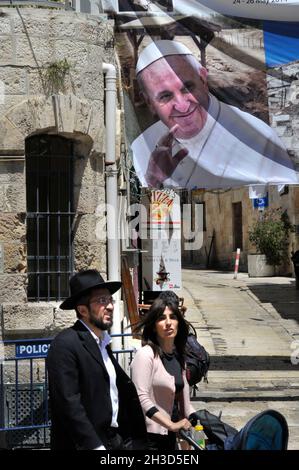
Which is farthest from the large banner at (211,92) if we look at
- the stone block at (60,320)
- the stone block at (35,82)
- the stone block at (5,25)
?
the stone block at (60,320)

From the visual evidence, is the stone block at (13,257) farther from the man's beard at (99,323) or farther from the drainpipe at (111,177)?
the man's beard at (99,323)

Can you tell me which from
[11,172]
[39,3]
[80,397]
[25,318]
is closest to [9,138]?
[11,172]

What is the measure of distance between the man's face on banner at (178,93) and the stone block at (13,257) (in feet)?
7.91

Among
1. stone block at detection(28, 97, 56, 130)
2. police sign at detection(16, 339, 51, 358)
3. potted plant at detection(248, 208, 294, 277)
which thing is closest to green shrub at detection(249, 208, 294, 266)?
potted plant at detection(248, 208, 294, 277)

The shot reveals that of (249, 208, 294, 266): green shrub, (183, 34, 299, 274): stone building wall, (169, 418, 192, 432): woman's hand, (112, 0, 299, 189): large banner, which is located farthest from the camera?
(249, 208, 294, 266): green shrub

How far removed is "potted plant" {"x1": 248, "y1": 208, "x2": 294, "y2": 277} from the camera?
26703 mm

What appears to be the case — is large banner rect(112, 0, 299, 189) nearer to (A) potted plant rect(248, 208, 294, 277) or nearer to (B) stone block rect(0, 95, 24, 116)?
(B) stone block rect(0, 95, 24, 116)

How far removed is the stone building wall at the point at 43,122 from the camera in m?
7.28

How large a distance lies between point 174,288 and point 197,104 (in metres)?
7.10

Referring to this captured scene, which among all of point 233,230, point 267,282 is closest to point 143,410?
point 267,282

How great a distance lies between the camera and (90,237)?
7.62 m

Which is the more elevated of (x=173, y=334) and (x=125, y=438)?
(x=173, y=334)
